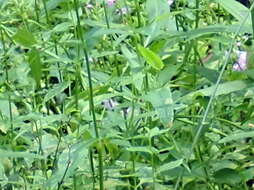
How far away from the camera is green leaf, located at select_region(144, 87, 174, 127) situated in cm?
113

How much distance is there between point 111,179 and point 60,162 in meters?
0.20

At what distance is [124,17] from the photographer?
82.4 inches

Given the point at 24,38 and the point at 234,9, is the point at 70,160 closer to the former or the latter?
the point at 24,38

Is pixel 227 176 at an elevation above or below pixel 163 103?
below

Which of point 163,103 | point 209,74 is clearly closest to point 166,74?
point 209,74

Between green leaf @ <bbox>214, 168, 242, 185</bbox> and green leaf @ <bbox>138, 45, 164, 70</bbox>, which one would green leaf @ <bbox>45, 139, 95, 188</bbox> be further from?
green leaf @ <bbox>214, 168, 242, 185</bbox>

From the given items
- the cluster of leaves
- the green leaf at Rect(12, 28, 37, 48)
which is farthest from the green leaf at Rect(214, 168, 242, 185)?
the green leaf at Rect(12, 28, 37, 48)

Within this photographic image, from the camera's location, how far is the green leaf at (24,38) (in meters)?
1.24

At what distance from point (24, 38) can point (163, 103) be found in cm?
24

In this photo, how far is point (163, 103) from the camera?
1158mm

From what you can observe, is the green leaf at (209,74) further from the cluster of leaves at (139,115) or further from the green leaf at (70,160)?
the green leaf at (70,160)

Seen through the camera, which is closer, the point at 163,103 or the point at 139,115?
the point at 163,103

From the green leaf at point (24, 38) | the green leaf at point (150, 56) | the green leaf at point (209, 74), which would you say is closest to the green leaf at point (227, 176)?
the green leaf at point (209, 74)

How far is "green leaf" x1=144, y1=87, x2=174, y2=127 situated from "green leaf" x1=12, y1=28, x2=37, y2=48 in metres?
0.20
